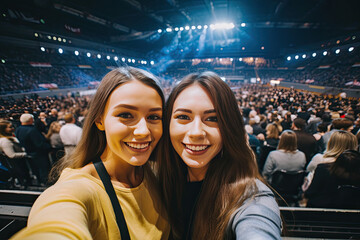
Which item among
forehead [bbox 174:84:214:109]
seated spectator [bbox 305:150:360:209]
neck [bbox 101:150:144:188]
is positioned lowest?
seated spectator [bbox 305:150:360:209]

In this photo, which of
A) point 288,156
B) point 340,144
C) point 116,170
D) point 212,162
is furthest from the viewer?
point 288,156

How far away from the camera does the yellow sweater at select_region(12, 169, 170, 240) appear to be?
59 centimetres

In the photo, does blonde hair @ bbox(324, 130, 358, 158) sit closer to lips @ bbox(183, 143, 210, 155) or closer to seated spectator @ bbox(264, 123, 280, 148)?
seated spectator @ bbox(264, 123, 280, 148)

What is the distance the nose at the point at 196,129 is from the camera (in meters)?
1.00

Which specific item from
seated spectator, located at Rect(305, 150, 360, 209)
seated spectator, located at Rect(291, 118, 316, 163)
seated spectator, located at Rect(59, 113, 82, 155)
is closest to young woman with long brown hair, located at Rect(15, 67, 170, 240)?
seated spectator, located at Rect(305, 150, 360, 209)

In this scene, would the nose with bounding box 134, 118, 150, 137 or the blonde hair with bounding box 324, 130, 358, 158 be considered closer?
the nose with bounding box 134, 118, 150, 137

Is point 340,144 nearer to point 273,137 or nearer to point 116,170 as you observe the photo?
point 273,137

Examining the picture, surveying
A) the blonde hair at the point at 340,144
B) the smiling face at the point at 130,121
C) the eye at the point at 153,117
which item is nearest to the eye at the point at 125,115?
the smiling face at the point at 130,121

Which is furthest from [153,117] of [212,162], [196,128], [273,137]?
[273,137]

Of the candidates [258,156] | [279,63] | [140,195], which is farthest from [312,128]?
[279,63]

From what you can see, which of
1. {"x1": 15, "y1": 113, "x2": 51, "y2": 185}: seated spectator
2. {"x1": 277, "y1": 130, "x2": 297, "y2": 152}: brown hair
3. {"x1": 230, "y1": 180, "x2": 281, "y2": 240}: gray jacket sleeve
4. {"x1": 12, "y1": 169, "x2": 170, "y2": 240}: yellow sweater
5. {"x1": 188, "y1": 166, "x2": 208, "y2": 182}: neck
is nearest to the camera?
{"x1": 12, "y1": 169, "x2": 170, "y2": 240}: yellow sweater

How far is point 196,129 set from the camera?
1.01 metres

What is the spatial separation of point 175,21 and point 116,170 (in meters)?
28.3

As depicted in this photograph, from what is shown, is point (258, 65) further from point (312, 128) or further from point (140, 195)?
point (140, 195)
